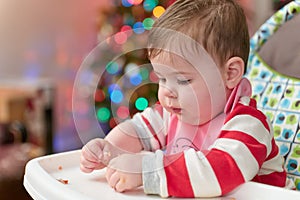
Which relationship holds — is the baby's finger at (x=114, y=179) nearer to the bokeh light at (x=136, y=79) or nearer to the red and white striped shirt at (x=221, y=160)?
the red and white striped shirt at (x=221, y=160)

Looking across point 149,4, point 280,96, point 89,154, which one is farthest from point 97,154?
point 149,4

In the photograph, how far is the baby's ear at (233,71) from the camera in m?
0.95

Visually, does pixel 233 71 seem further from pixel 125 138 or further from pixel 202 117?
pixel 125 138

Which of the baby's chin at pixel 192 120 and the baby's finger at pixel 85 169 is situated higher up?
the baby's chin at pixel 192 120

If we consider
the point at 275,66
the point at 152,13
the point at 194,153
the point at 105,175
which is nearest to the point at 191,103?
the point at 194,153

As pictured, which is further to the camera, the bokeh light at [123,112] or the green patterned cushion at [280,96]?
the green patterned cushion at [280,96]

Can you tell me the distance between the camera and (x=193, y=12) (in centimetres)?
93

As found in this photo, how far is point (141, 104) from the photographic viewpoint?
117 centimetres

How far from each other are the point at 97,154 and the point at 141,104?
0.22 meters

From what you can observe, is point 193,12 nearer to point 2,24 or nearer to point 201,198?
point 201,198

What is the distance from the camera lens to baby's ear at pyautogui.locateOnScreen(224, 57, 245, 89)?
0.95 meters

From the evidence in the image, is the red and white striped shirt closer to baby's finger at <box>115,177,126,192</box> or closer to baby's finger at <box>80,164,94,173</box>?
baby's finger at <box>115,177,126,192</box>

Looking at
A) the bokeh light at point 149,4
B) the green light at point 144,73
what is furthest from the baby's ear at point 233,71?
the bokeh light at point 149,4

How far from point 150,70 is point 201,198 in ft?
0.77
